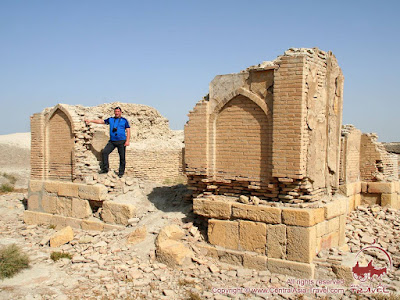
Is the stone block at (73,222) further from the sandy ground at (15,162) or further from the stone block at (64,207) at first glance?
the sandy ground at (15,162)

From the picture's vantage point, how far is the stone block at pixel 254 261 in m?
5.80

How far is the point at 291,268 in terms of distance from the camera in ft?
18.2

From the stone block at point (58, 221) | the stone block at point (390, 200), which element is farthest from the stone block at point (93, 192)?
the stone block at point (390, 200)

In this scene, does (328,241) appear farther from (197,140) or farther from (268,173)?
(197,140)

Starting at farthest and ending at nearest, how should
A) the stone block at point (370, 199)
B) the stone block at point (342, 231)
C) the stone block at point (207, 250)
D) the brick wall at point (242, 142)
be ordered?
the stone block at point (370, 199)
the stone block at point (342, 231)
the stone block at point (207, 250)
the brick wall at point (242, 142)

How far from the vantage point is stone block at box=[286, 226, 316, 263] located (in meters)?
5.48

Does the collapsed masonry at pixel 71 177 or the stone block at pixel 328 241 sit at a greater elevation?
the collapsed masonry at pixel 71 177

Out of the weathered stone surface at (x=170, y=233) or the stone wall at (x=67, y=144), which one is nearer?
the weathered stone surface at (x=170, y=233)

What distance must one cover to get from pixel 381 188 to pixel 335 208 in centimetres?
317

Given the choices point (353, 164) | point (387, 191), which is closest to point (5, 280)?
point (353, 164)

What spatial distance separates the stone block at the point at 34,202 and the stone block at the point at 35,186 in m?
0.14

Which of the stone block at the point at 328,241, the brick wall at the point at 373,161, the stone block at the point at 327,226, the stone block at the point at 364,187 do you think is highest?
the brick wall at the point at 373,161

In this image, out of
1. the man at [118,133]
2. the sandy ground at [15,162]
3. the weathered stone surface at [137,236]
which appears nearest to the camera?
the weathered stone surface at [137,236]

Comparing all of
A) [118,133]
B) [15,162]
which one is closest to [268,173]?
[118,133]
